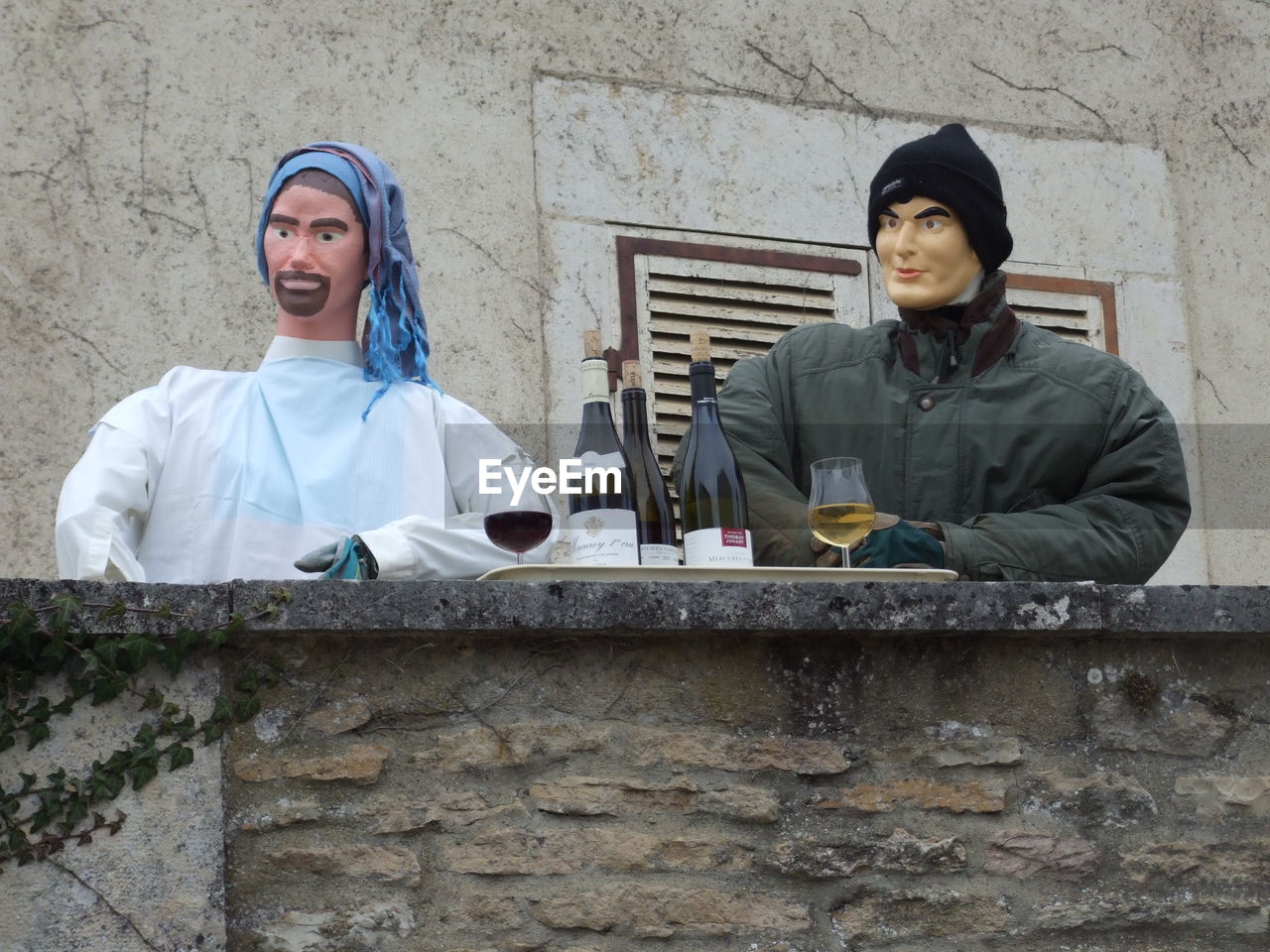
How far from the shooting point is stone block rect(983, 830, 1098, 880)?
11.5 ft

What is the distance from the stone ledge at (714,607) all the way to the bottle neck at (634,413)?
611mm

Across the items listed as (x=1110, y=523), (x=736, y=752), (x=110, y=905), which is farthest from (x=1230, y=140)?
Result: (x=110, y=905)

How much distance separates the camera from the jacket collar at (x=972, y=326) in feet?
14.6

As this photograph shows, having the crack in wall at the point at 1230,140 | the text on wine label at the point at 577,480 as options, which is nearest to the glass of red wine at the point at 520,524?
the text on wine label at the point at 577,480

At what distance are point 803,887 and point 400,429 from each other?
1395mm

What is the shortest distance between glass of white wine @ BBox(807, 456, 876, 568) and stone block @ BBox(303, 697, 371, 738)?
92cm

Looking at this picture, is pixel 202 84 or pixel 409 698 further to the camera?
pixel 202 84

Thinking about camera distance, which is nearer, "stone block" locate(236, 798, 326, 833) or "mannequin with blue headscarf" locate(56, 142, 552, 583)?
"stone block" locate(236, 798, 326, 833)

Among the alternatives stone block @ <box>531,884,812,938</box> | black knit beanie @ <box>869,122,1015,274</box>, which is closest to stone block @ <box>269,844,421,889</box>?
stone block @ <box>531,884,812,938</box>

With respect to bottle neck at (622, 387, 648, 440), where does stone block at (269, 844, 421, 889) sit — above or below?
below

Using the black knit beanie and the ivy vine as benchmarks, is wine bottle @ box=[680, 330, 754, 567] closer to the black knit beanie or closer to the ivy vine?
the black knit beanie

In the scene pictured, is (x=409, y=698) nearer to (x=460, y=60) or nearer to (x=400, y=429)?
(x=400, y=429)

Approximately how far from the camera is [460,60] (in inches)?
235

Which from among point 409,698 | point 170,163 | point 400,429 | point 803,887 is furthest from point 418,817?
point 170,163
